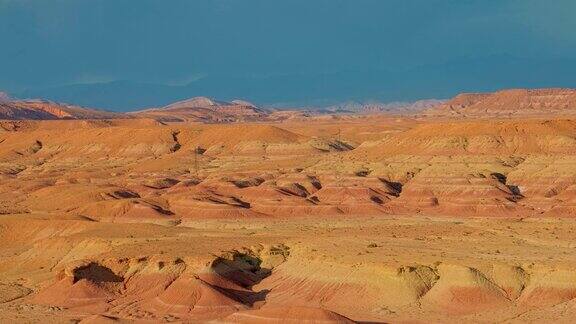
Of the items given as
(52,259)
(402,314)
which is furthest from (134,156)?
(402,314)

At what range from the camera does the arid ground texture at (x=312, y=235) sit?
4888 centimetres

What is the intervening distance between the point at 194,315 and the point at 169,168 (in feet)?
291

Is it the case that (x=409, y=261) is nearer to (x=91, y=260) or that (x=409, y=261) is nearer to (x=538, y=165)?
(x=91, y=260)

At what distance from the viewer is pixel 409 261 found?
5222cm

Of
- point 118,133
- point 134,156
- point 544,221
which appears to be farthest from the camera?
point 118,133

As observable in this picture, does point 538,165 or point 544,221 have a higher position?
point 538,165

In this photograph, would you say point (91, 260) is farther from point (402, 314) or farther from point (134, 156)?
point (134, 156)

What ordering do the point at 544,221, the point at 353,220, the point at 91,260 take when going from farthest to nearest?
the point at 353,220, the point at 544,221, the point at 91,260

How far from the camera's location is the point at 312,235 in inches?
2675

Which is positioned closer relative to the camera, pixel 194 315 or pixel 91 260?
pixel 194 315

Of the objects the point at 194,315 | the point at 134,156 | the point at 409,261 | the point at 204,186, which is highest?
the point at 134,156

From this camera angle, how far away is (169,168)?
135 metres

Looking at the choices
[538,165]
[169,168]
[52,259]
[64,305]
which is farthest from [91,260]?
[169,168]

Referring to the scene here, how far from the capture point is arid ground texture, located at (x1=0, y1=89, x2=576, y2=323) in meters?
48.9
